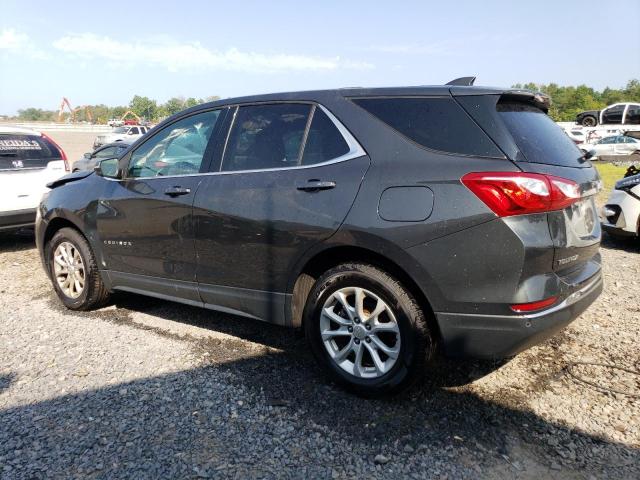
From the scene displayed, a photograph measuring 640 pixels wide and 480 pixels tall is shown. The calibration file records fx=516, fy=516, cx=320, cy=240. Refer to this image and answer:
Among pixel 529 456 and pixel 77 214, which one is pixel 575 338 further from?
pixel 77 214

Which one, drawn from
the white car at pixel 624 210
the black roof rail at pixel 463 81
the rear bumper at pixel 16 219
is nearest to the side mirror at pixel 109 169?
the black roof rail at pixel 463 81

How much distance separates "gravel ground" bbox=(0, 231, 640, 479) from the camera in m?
2.51

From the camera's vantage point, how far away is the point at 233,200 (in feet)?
11.3

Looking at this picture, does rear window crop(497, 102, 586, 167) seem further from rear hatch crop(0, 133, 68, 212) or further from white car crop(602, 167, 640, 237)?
rear hatch crop(0, 133, 68, 212)

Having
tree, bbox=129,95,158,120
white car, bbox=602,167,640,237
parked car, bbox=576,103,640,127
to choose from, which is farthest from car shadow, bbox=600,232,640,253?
tree, bbox=129,95,158,120

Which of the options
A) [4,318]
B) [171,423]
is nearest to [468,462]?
[171,423]

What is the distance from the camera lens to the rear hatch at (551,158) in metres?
2.67

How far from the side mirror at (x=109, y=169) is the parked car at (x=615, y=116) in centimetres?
3368

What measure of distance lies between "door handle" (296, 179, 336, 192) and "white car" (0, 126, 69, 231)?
4932 millimetres

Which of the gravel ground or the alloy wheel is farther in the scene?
the alloy wheel

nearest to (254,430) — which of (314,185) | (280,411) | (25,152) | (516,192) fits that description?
(280,411)

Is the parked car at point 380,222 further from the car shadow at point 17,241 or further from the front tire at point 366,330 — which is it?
the car shadow at point 17,241

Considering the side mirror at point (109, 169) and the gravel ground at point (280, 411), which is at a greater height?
the side mirror at point (109, 169)

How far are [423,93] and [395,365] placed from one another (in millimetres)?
1570
